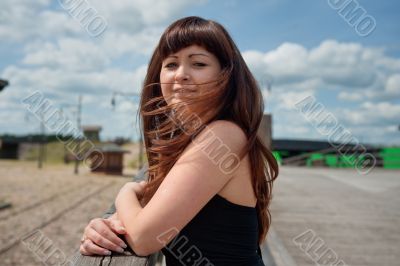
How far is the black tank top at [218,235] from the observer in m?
1.42

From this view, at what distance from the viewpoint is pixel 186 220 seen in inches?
50.9

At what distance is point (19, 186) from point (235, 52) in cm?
1804

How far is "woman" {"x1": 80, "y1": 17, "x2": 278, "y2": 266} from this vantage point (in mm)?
1299

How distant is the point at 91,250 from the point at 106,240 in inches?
2.2

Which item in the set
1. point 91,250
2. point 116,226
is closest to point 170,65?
point 116,226

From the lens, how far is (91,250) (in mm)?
1327

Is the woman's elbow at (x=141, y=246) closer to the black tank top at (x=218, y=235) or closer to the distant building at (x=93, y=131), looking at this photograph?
the black tank top at (x=218, y=235)

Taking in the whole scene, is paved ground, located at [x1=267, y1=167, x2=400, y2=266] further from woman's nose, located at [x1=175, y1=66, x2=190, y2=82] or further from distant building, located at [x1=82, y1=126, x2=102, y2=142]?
distant building, located at [x1=82, y1=126, x2=102, y2=142]

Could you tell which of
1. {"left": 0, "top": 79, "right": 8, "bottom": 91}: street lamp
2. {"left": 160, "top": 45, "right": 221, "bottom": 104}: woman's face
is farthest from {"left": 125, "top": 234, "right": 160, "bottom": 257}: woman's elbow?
{"left": 0, "top": 79, "right": 8, "bottom": 91}: street lamp

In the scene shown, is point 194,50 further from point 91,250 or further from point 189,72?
point 91,250

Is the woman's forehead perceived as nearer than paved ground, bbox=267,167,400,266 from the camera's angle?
Yes

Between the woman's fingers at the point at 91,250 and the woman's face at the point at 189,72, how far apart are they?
1.99 ft

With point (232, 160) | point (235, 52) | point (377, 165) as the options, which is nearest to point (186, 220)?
point (232, 160)

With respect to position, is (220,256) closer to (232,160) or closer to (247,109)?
(232,160)
